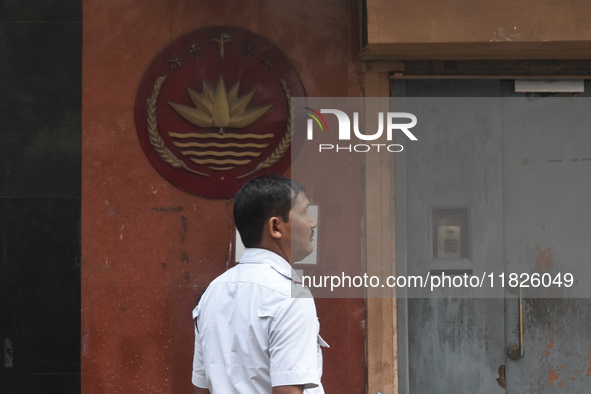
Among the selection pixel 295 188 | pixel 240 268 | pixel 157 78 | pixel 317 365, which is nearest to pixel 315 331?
pixel 317 365

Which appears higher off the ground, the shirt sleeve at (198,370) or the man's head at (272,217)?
the man's head at (272,217)

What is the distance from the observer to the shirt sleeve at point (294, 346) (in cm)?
177

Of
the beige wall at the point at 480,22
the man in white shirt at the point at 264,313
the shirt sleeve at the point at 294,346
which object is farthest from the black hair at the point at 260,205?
the beige wall at the point at 480,22

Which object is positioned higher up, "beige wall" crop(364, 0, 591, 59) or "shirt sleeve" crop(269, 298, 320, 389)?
"beige wall" crop(364, 0, 591, 59)

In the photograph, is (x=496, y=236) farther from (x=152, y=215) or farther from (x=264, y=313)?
(x=264, y=313)

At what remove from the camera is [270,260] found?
78.0 inches

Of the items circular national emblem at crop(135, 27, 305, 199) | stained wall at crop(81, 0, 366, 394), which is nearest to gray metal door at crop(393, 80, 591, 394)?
stained wall at crop(81, 0, 366, 394)

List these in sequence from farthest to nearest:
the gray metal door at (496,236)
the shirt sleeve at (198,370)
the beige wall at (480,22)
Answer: the gray metal door at (496,236) → the beige wall at (480,22) → the shirt sleeve at (198,370)

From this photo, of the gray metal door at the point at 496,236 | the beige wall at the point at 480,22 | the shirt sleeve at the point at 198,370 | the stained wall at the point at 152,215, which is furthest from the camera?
the gray metal door at the point at 496,236

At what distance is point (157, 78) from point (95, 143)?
1.98 feet

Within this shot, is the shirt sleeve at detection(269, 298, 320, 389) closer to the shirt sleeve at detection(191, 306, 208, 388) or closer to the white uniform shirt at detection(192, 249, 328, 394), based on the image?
the white uniform shirt at detection(192, 249, 328, 394)

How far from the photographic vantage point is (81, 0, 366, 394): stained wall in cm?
417

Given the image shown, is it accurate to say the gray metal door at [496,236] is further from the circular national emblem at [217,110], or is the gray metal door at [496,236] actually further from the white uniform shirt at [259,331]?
the white uniform shirt at [259,331]
